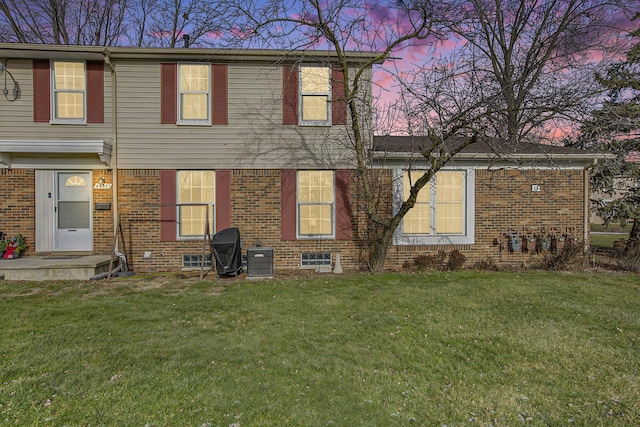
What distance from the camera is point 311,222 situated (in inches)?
387

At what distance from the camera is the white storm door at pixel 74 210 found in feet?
31.0

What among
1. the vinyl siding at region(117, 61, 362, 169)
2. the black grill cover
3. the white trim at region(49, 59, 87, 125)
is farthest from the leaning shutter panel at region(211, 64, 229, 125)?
the white trim at region(49, 59, 87, 125)

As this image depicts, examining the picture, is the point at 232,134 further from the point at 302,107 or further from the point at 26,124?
the point at 26,124

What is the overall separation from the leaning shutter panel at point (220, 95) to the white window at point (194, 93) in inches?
4.9

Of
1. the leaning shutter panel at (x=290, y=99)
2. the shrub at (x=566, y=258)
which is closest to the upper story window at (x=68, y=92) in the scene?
the leaning shutter panel at (x=290, y=99)

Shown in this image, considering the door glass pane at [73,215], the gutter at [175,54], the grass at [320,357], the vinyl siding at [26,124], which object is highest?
the gutter at [175,54]

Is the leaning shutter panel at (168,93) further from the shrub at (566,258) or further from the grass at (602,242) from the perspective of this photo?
the grass at (602,242)

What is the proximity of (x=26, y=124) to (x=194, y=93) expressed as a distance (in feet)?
12.9

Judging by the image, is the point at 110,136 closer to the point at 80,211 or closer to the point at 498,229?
the point at 80,211

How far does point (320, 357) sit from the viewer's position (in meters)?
4.27

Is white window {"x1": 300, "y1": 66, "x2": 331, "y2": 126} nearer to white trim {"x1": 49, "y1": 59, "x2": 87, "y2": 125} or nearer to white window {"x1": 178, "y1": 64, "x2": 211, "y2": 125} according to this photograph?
white window {"x1": 178, "y1": 64, "x2": 211, "y2": 125}

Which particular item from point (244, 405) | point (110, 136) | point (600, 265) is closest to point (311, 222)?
point (110, 136)

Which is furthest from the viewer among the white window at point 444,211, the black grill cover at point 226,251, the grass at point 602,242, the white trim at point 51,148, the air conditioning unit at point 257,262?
the grass at point 602,242

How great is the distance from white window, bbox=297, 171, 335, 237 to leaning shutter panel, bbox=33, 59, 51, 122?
6099 mm
